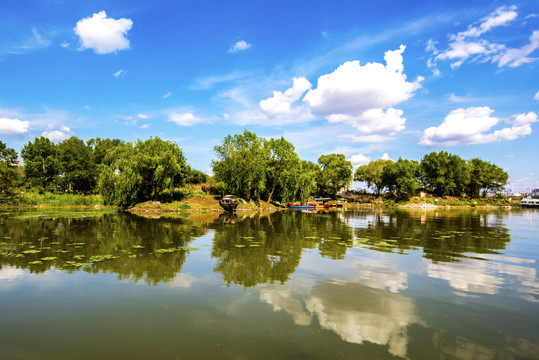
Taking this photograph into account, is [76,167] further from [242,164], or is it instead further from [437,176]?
[437,176]

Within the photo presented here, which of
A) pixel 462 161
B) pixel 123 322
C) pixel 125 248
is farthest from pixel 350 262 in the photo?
pixel 462 161

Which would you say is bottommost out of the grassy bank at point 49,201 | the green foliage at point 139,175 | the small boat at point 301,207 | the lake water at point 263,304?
the small boat at point 301,207

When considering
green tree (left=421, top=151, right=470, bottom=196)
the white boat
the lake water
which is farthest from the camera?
the white boat

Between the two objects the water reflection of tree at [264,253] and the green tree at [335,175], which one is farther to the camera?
the green tree at [335,175]

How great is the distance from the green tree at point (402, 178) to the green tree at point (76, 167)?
9695 cm

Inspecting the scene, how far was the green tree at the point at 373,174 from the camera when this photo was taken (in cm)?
11819

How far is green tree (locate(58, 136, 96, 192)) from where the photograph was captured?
6931 centimetres

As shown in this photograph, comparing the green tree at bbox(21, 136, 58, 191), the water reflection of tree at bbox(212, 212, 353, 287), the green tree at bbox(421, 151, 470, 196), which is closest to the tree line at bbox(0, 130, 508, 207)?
the green tree at bbox(21, 136, 58, 191)

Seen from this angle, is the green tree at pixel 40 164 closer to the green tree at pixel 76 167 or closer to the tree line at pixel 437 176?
the green tree at pixel 76 167

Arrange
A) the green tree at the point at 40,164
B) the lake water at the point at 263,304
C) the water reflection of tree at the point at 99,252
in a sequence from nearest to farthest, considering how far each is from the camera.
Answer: the lake water at the point at 263,304, the water reflection of tree at the point at 99,252, the green tree at the point at 40,164

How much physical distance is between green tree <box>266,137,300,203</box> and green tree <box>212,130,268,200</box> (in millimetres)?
2251

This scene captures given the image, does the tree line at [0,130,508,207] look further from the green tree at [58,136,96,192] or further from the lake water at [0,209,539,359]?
the lake water at [0,209,539,359]

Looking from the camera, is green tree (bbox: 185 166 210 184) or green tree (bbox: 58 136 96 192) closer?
green tree (bbox: 58 136 96 192)

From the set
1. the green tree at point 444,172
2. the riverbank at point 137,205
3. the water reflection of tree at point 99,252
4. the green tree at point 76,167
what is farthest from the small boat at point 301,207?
the green tree at point 444,172
